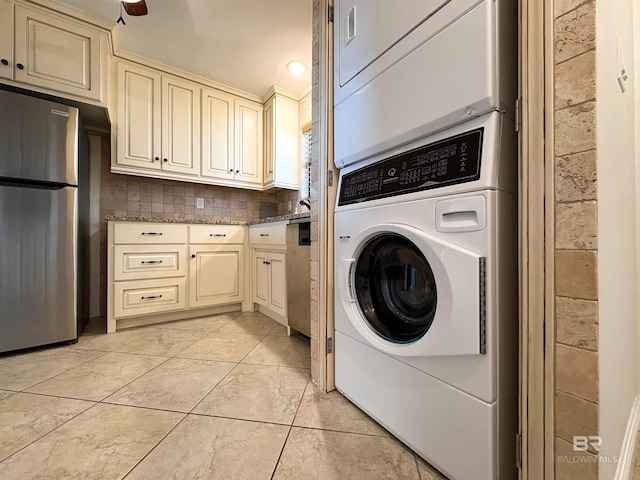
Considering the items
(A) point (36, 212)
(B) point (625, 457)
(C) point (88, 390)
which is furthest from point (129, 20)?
(B) point (625, 457)

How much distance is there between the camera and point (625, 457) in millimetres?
721

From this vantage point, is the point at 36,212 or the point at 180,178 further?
the point at 180,178

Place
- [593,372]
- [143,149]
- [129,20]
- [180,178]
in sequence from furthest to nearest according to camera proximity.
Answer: [180,178], [143,149], [129,20], [593,372]

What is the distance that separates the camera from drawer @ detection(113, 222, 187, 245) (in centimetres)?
201

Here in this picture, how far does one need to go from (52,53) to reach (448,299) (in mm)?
2683

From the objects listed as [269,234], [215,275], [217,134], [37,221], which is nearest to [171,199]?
[217,134]

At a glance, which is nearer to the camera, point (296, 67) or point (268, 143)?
point (296, 67)

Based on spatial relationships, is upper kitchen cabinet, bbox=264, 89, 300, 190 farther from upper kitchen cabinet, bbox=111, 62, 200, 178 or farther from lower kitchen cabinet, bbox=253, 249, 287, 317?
lower kitchen cabinet, bbox=253, 249, 287, 317

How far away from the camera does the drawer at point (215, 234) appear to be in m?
2.31

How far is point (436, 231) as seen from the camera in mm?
743

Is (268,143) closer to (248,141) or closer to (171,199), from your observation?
(248,141)

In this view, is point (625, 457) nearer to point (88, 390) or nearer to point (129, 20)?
point (88, 390)

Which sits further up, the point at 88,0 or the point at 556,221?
the point at 88,0

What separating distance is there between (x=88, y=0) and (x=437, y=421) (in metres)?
2.86
